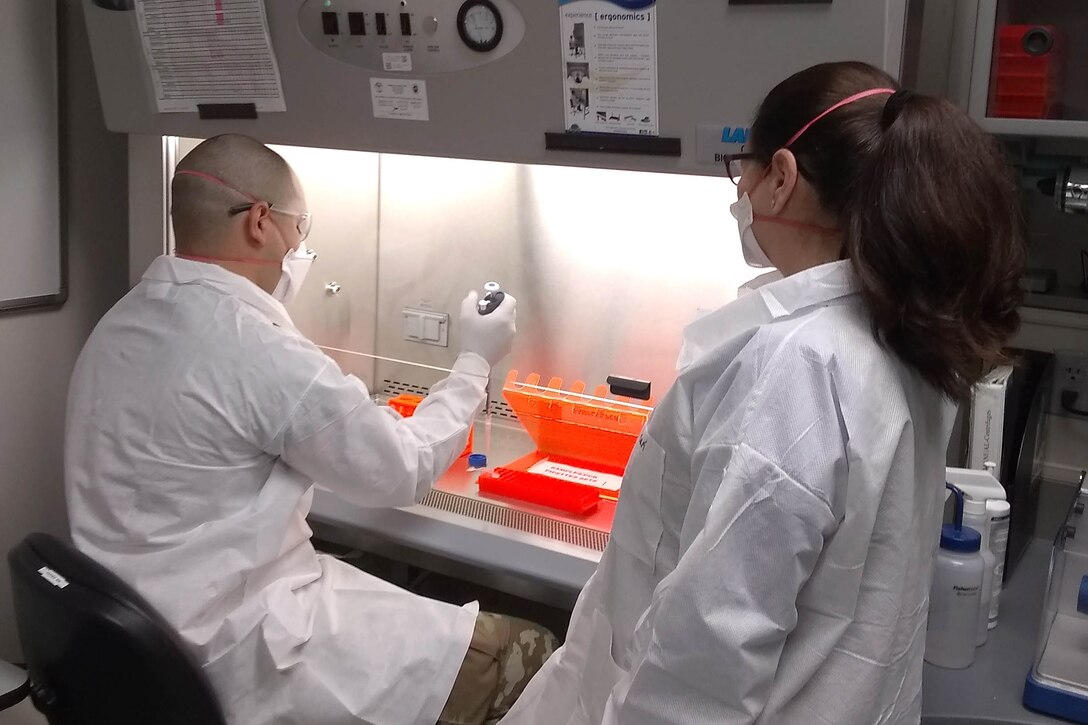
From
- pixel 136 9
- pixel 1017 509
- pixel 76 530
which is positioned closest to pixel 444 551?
pixel 76 530

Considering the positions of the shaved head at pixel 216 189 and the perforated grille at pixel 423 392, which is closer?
the shaved head at pixel 216 189

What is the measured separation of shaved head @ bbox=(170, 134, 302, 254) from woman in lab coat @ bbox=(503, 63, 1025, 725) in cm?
88

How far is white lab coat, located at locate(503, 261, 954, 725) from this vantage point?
0.80 m

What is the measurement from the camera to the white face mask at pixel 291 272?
5.20 ft

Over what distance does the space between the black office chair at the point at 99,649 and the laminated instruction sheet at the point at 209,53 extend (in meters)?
0.86

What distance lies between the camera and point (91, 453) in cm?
138

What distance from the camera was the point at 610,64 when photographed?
1365 mm

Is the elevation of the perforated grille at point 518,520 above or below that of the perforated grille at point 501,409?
below

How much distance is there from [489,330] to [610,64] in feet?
1.78

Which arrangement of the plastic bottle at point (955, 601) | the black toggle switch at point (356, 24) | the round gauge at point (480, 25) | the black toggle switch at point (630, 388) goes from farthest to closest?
the black toggle switch at point (630, 388) → the black toggle switch at point (356, 24) → the round gauge at point (480, 25) → the plastic bottle at point (955, 601)

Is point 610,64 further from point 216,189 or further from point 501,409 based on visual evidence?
point 501,409

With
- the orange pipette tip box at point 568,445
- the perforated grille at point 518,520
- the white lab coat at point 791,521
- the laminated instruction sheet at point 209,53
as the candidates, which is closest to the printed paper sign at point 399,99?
the laminated instruction sheet at point 209,53

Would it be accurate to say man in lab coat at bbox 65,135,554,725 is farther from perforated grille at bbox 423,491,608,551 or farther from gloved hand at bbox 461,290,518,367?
gloved hand at bbox 461,290,518,367

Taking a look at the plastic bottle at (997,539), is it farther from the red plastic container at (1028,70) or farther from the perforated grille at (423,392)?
the perforated grille at (423,392)
